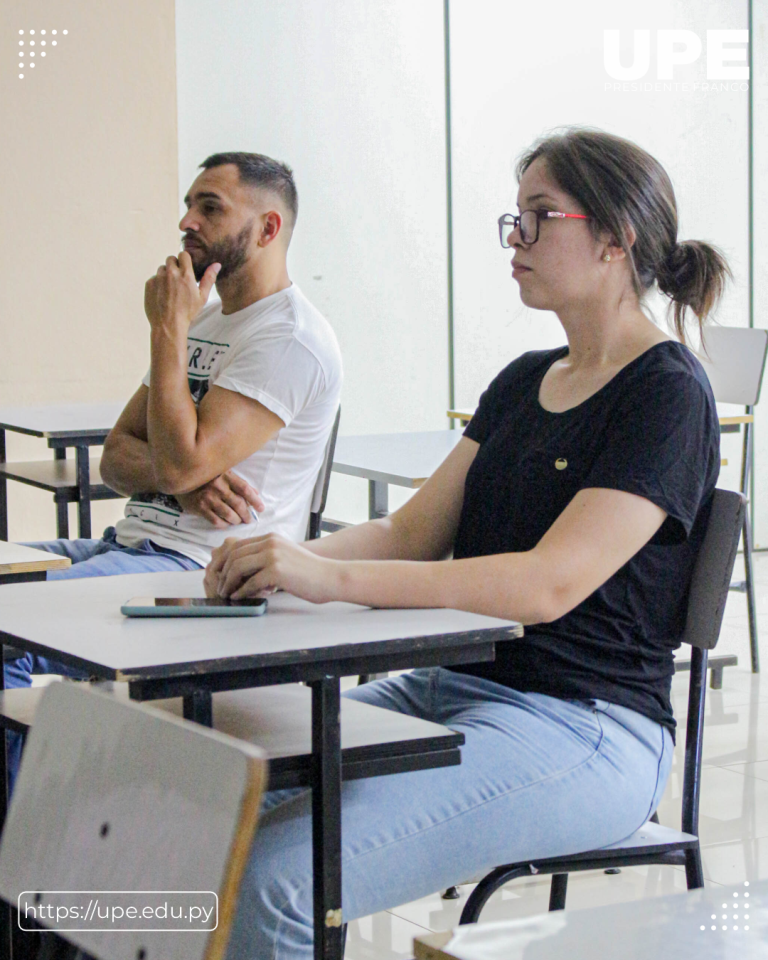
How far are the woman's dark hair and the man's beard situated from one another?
0.93 m

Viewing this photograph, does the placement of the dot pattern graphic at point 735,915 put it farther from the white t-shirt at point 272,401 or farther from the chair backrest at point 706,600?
the white t-shirt at point 272,401

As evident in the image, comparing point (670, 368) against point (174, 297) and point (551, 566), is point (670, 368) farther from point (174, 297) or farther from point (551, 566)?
point (174, 297)

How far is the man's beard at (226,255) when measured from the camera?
2441 mm

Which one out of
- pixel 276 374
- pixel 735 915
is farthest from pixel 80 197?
pixel 735 915

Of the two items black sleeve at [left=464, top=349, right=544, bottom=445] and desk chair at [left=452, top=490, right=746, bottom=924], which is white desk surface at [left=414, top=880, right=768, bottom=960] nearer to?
desk chair at [left=452, top=490, right=746, bottom=924]

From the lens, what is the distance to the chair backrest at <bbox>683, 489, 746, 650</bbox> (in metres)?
1.46

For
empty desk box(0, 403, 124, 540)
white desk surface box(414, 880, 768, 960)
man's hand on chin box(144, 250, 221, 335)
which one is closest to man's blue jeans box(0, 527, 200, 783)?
man's hand on chin box(144, 250, 221, 335)

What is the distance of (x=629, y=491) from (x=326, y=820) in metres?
0.49

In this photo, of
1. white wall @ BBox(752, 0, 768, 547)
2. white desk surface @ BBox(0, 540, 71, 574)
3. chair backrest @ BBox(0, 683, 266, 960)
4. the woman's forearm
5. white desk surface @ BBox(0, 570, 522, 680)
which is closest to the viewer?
chair backrest @ BBox(0, 683, 266, 960)

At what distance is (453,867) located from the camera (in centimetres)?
129

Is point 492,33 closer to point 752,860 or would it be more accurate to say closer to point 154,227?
point 154,227

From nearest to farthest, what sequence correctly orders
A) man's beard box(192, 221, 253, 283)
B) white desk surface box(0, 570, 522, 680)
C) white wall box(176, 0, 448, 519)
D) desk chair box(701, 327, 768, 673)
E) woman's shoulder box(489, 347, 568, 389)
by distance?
white desk surface box(0, 570, 522, 680) < woman's shoulder box(489, 347, 568, 389) < man's beard box(192, 221, 253, 283) < desk chair box(701, 327, 768, 673) < white wall box(176, 0, 448, 519)

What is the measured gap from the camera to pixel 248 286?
8.04 ft

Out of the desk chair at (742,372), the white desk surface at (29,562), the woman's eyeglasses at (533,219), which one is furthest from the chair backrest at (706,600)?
the desk chair at (742,372)
